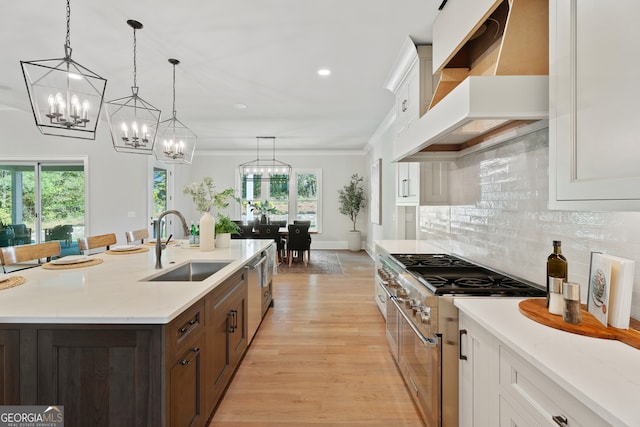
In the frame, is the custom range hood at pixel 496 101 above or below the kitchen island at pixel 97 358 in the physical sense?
above

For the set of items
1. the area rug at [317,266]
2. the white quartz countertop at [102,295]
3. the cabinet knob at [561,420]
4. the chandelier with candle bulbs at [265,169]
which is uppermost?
the chandelier with candle bulbs at [265,169]

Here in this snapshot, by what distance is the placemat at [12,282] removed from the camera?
1.58 metres

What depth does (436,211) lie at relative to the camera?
10.3ft

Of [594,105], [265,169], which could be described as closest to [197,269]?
[594,105]

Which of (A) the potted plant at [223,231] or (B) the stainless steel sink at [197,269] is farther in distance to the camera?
(A) the potted plant at [223,231]

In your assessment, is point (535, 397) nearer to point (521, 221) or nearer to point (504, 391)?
point (504, 391)

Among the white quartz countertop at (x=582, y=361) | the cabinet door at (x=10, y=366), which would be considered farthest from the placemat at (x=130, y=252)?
the white quartz countertop at (x=582, y=361)

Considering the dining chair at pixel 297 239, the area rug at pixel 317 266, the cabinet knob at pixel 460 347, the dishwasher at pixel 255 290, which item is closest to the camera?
the cabinet knob at pixel 460 347

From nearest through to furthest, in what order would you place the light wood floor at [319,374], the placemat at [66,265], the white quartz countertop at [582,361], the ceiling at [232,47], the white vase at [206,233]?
the white quartz countertop at [582,361]
the light wood floor at [319,374]
the placemat at [66,265]
the ceiling at [232,47]
the white vase at [206,233]

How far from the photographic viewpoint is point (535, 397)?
948 millimetres

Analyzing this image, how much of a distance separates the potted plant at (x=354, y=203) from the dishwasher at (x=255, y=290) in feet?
17.7

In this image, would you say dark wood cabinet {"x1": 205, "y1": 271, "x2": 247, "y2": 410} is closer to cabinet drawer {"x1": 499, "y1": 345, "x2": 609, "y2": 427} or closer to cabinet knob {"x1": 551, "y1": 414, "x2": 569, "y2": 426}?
cabinet drawer {"x1": 499, "y1": 345, "x2": 609, "y2": 427}

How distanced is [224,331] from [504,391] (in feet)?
5.16

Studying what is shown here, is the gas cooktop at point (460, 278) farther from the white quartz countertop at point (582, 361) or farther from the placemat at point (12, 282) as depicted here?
the placemat at point (12, 282)
